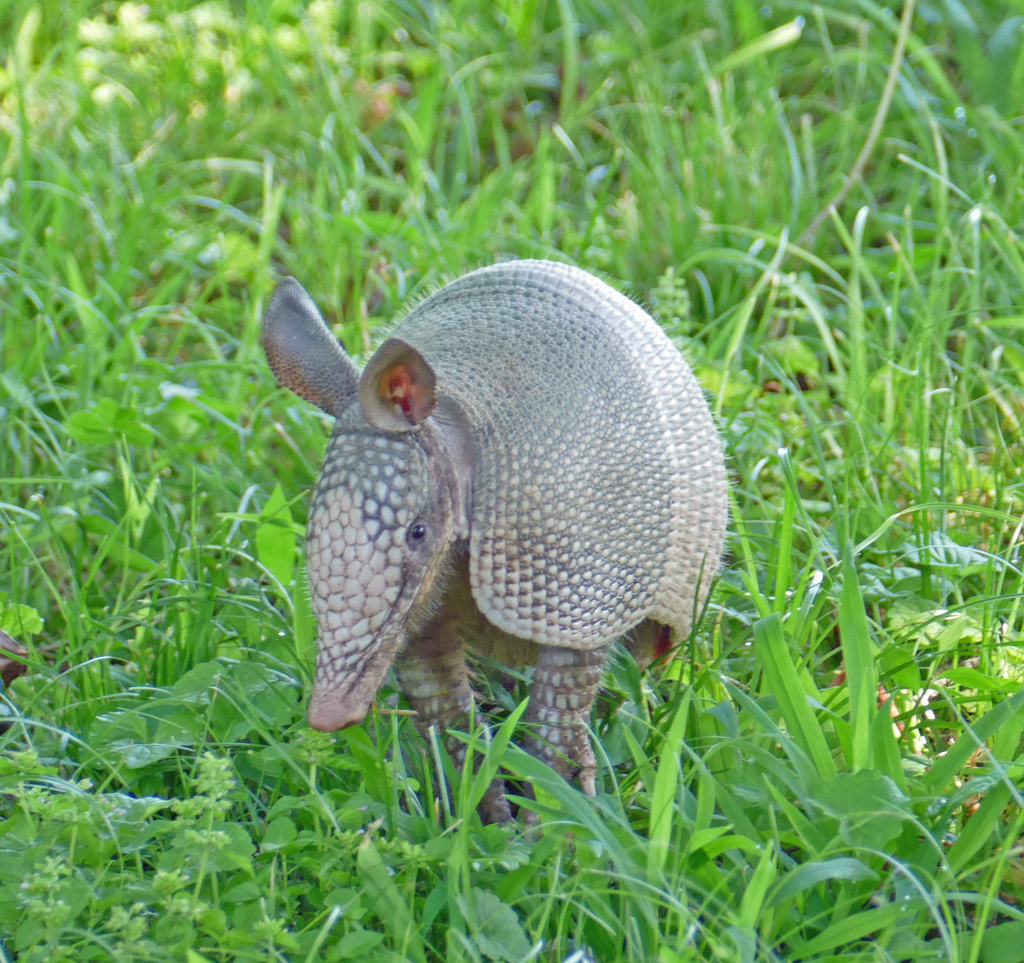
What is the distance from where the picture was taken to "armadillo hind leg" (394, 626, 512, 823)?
2830mm

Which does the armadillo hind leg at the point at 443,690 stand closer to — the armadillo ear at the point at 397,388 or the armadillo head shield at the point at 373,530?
the armadillo head shield at the point at 373,530

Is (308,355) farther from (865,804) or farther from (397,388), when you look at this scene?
(865,804)

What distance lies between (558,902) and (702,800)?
1.24 ft

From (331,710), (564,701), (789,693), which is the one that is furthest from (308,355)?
(789,693)

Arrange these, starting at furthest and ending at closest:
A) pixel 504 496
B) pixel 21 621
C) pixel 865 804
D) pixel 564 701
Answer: pixel 21 621 → pixel 564 701 → pixel 504 496 → pixel 865 804

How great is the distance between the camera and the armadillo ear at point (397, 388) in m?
2.35

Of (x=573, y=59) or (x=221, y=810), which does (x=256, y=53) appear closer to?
(x=573, y=59)

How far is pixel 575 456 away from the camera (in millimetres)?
2656

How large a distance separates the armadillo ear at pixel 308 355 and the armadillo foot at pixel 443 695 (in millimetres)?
629

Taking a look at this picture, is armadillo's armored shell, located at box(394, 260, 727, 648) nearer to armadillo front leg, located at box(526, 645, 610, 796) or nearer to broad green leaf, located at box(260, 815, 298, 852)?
armadillo front leg, located at box(526, 645, 610, 796)

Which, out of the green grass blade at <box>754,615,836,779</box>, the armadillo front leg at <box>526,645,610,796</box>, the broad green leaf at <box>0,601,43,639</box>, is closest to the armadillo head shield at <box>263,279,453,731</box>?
the armadillo front leg at <box>526,645,610,796</box>

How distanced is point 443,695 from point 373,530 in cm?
67

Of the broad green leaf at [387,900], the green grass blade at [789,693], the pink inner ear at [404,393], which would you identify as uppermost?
the pink inner ear at [404,393]

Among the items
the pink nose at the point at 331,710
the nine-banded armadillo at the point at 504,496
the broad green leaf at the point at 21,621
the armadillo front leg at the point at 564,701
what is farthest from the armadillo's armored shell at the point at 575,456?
the broad green leaf at the point at 21,621
